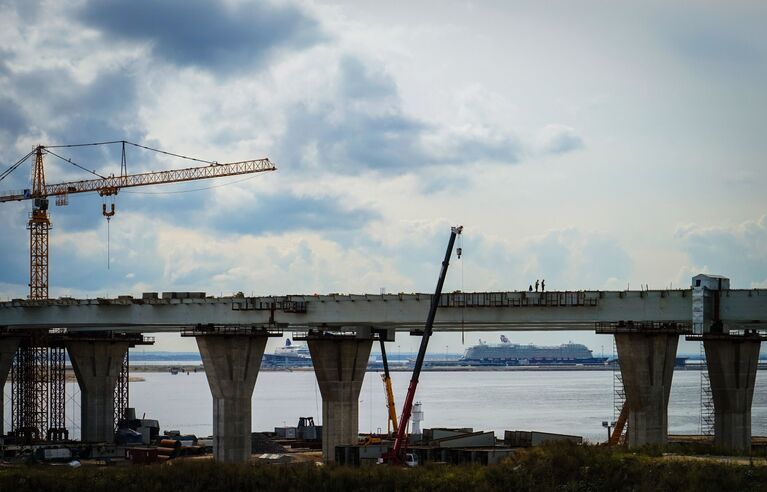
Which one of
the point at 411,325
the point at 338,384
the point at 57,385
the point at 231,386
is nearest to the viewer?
the point at 231,386

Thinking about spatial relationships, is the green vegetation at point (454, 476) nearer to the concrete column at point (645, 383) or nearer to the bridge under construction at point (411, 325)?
the concrete column at point (645, 383)

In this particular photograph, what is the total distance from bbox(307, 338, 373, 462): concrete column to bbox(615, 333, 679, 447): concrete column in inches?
950

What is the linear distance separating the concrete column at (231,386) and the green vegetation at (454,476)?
13.6 m

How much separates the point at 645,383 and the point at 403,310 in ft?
60.6

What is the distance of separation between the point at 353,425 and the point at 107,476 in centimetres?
2654

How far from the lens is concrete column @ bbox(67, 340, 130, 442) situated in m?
122

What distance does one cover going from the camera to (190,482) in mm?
68250

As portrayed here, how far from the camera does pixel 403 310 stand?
83938 mm

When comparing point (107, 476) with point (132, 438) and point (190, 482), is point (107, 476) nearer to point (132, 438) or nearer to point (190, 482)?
point (190, 482)

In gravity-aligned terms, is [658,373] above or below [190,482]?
above

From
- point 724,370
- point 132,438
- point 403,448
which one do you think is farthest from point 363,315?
point 132,438

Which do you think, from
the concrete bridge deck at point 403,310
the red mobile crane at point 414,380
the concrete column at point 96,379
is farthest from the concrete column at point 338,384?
the concrete column at point 96,379

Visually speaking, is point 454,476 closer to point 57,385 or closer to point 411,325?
point 411,325

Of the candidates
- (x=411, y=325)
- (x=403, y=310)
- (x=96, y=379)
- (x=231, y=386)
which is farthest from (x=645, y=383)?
(x=96, y=379)
